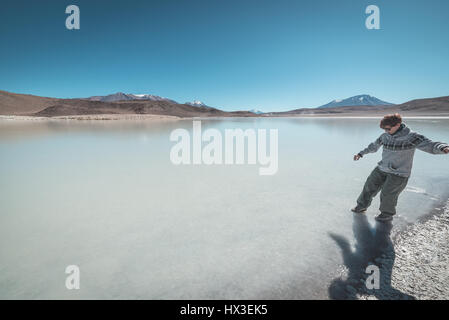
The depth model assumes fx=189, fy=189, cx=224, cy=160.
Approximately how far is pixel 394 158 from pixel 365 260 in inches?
44.2

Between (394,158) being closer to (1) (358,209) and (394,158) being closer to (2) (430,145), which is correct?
(2) (430,145)

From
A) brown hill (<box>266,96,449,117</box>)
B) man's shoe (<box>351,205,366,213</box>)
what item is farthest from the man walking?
brown hill (<box>266,96,449,117</box>)

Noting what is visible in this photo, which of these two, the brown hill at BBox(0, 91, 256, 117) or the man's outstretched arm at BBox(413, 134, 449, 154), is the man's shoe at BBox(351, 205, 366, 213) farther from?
the brown hill at BBox(0, 91, 256, 117)

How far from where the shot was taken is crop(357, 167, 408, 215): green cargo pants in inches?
80.5

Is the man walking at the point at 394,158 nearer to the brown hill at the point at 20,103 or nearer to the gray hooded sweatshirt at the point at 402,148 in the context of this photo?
the gray hooded sweatshirt at the point at 402,148

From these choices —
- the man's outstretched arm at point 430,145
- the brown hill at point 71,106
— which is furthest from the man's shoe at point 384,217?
the brown hill at point 71,106

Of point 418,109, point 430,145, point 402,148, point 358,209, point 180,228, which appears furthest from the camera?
point 418,109

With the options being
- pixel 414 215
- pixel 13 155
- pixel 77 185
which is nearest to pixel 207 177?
pixel 77 185

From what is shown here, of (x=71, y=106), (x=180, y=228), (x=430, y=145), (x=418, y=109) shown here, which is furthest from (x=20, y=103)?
(x=418, y=109)

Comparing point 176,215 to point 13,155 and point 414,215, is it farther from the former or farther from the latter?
point 13,155

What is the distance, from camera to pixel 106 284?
1.44 meters

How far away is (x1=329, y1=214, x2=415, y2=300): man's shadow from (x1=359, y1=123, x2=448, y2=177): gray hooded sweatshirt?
2.16 ft

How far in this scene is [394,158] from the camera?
2.01 metres

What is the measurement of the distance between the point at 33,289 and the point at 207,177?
274 centimetres
